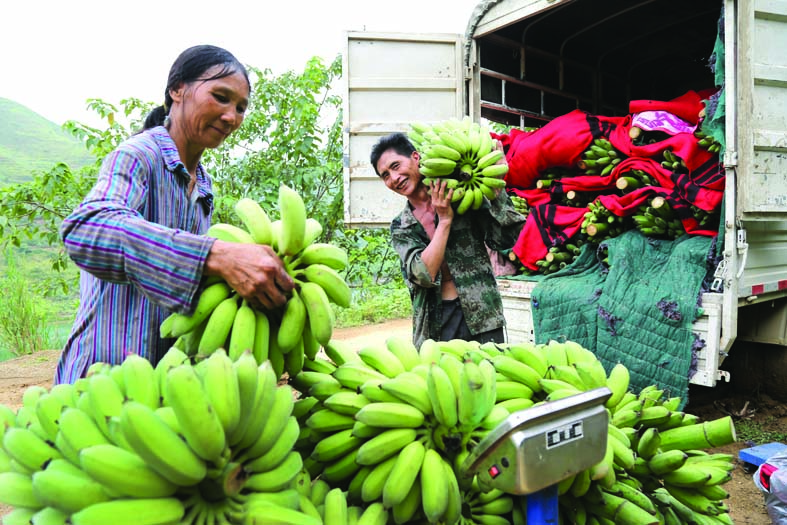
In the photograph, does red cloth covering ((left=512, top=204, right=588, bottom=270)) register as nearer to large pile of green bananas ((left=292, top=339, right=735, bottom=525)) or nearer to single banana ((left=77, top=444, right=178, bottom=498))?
large pile of green bananas ((left=292, top=339, right=735, bottom=525))

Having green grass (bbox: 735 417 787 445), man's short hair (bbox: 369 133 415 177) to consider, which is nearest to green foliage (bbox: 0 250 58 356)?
man's short hair (bbox: 369 133 415 177)

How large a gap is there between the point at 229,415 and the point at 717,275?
11.6 feet

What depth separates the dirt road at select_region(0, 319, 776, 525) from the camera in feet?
10.8

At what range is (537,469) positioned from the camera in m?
0.95

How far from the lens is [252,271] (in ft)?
3.67

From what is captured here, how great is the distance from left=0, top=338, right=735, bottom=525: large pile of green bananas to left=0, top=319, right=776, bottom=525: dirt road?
7.44 feet

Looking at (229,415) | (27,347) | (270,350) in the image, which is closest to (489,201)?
(270,350)

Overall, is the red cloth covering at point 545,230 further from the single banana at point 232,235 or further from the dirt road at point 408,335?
the single banana at point 232,235

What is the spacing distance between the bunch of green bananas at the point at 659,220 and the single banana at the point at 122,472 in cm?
410

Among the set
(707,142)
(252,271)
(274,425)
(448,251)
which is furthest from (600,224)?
(274,425)

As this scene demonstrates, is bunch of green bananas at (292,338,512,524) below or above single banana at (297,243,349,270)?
below

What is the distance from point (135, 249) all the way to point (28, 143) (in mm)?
21098

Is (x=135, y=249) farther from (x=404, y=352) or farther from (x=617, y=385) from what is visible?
(x=617, y=385)

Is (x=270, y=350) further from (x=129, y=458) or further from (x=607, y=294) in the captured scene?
(x=607, y=294)
